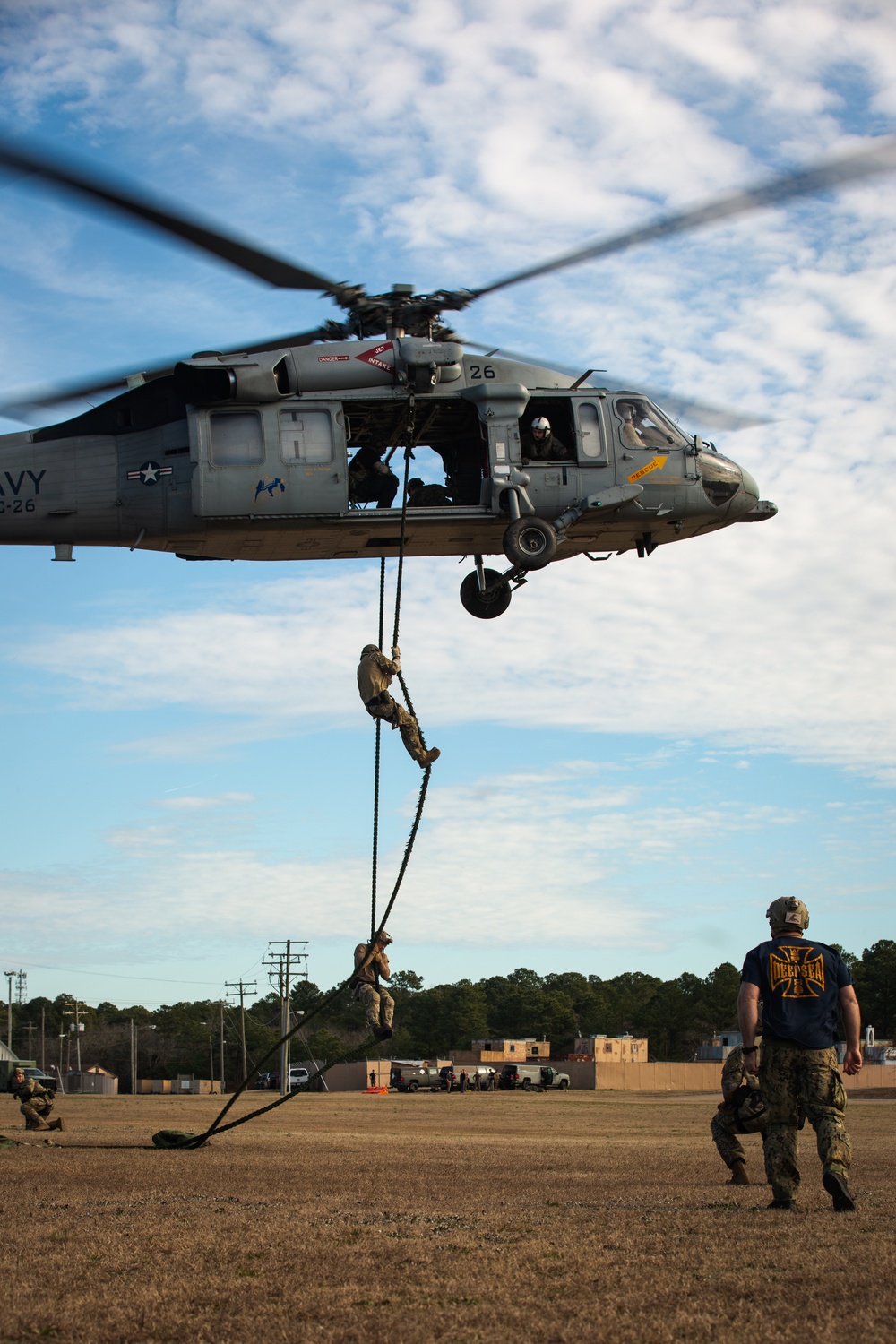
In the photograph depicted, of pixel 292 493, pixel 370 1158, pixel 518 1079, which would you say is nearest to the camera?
pixel 370 1158

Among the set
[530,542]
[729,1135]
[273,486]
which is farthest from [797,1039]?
[273,486]

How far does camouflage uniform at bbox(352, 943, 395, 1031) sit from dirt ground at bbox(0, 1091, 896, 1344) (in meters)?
1.74

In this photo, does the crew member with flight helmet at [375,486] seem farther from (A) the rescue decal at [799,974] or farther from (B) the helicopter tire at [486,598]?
(A) the rescue decal at [799,974]

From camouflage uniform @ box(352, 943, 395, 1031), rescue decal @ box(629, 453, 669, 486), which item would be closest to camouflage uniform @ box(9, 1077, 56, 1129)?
camouflage uniform @ box(352, 943, 395, 1031)

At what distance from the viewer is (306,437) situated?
53.5 feet

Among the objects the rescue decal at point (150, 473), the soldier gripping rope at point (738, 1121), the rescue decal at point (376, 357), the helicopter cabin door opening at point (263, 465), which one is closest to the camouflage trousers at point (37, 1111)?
the helicopter cabin door opening at point (263, 465)

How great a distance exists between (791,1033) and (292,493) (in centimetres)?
974

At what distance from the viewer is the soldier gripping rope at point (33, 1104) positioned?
716 inches

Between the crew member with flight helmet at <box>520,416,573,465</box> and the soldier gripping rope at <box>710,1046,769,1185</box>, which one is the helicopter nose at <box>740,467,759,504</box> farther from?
the soldier gripping rope at <box>710,1046,769,1185</box>

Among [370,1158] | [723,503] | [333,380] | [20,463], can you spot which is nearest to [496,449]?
[333,380]

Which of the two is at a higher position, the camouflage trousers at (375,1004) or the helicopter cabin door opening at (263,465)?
the helicopter cabin door opening at (263,465)

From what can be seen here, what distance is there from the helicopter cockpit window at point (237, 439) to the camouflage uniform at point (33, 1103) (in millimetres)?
8955

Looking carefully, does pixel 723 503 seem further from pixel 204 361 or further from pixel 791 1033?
pixel 791 1033

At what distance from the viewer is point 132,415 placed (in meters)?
16.6
